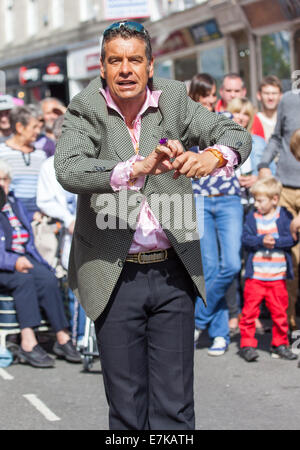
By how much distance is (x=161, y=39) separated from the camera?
2309 centimetres

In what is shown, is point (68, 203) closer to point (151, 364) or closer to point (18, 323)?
point (18, 323)

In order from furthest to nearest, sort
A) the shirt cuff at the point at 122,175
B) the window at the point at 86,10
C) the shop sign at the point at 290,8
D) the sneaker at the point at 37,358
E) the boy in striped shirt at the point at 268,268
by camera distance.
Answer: the window at the point at 86,10
the shop sign at the point at 290,8
the sneaker at the point at 37,358
the boy in striped shirt at the point at 268,268
the shirt cuff at the point at 122,175

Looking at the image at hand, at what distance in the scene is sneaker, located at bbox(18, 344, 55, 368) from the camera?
744 cm

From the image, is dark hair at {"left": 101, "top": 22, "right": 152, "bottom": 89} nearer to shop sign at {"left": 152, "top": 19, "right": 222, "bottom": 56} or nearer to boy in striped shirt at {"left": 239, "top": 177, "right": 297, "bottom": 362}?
boy in striped shirt at {"left": 239, "top": 177, "right": 297, "bottom": 362}

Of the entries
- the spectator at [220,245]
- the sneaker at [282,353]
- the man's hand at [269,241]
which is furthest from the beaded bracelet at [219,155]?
the sneaker at [282,353]

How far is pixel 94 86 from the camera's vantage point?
3.86m

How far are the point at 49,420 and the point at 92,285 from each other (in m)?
2.09

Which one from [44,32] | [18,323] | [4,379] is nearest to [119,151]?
[4,379]

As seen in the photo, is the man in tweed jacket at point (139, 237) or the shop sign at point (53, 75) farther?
the shop sign at point (53, 75)

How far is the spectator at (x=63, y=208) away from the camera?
7.71 m

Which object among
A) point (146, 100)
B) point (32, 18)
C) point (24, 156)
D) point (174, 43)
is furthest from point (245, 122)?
point (32, 18)

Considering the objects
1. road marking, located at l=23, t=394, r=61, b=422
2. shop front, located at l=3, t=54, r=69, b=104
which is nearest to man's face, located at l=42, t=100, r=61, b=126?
road marking, located at l=23, t=394, r=61, b=422

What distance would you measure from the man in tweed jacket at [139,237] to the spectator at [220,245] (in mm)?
3512

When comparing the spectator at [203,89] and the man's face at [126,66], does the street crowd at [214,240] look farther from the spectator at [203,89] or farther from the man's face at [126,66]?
the man's face at [126,66]
